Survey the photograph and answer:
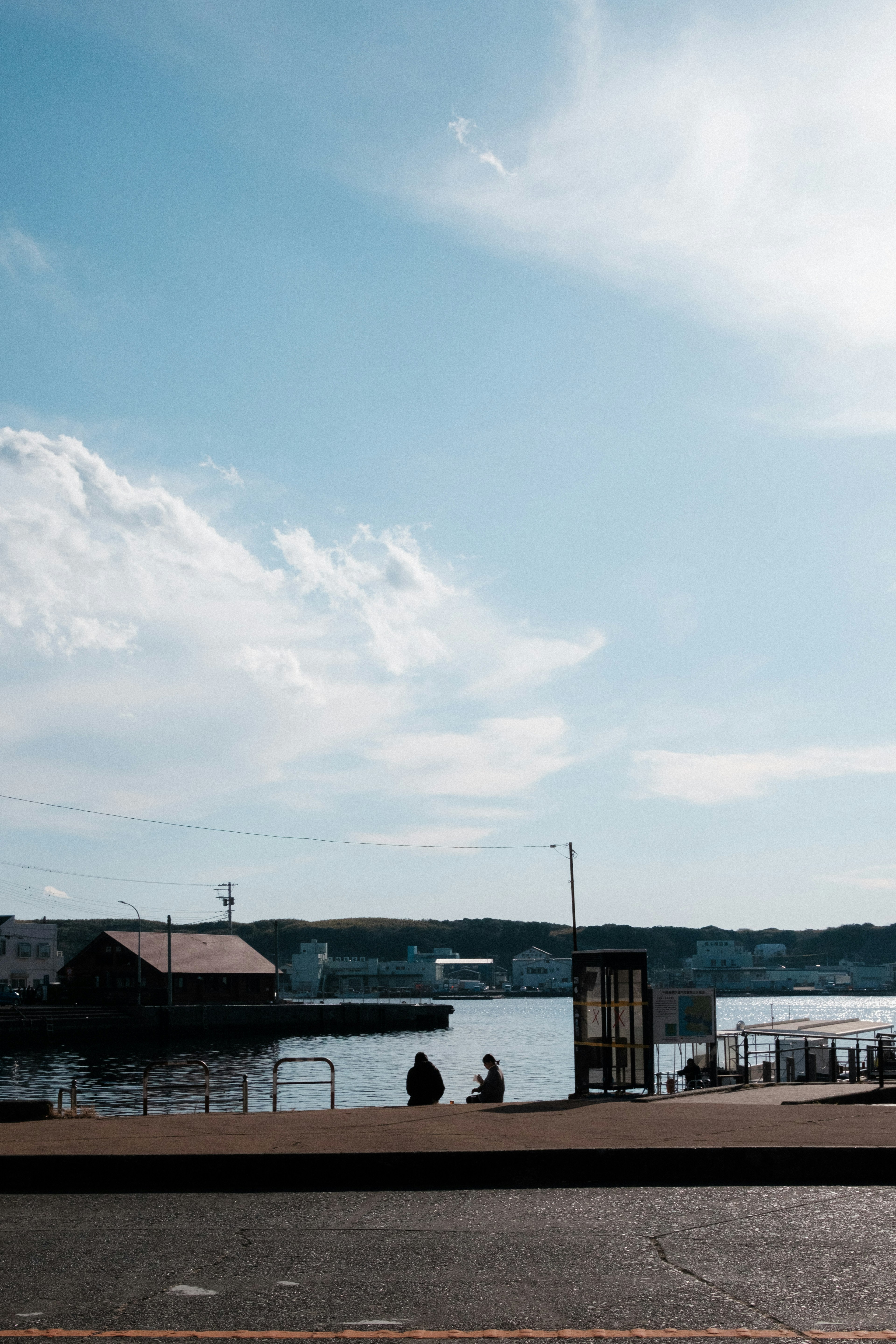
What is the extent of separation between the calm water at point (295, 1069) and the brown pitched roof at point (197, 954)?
30.1 ft

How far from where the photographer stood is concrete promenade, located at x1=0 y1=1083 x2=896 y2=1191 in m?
10.4

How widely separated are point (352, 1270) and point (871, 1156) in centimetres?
532

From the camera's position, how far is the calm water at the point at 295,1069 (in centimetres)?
5238

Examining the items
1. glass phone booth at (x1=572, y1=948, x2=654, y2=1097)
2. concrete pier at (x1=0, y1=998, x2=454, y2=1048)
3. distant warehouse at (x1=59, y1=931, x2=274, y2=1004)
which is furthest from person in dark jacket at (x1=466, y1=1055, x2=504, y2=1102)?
distant warehouse at (x1=59, y1=931, x2=274, y2=1004)

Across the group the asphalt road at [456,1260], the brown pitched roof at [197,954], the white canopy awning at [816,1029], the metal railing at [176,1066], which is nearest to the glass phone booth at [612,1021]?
the metal railing at [176,1066]

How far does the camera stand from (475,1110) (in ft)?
49.9

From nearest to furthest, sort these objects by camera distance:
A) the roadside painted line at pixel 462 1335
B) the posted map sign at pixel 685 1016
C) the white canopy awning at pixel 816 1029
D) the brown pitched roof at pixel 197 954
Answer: the roadside painted line at pixel 462 1335 → the posted map sign at pixel 685 1016 → the white canopy awning at pixel 816 1029 → the brown pitched roof at pixel 197 954

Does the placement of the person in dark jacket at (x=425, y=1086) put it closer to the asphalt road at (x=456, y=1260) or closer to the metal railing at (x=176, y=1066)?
the metal railing at (x=176, y=1066)

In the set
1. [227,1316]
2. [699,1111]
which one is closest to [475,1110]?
[699,1111]

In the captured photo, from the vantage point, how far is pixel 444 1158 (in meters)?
10.5

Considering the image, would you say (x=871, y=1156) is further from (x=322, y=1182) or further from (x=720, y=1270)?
(x=322, y=1182)

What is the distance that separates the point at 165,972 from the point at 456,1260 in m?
107

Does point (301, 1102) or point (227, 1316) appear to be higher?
point (227, 1316)

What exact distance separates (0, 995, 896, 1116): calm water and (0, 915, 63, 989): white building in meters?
38.1
